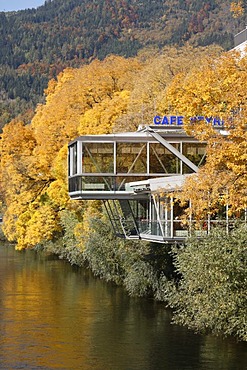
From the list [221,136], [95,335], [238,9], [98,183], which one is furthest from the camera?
[98,183]

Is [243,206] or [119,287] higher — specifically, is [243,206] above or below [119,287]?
above

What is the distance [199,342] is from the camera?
31.4m

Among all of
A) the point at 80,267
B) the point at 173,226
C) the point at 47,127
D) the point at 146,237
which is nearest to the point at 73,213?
the point at 80,267

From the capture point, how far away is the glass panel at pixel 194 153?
137 ft

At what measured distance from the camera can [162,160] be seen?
41.9m

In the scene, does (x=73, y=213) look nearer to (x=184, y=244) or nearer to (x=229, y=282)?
(x=184, y=244)

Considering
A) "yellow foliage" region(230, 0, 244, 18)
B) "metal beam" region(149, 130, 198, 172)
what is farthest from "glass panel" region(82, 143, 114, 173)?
"yellow foliage" region(230, 0, 244, 18)

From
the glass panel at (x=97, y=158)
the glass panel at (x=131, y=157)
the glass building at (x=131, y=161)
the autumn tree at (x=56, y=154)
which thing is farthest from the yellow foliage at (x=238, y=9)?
the autumn tree at (x=56, y=154)

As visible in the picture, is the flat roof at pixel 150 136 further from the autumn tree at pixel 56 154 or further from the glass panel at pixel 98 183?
the autumn tree at pixel 56 154

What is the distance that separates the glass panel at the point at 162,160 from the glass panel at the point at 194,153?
46 centimetres

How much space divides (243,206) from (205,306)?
4.28 m

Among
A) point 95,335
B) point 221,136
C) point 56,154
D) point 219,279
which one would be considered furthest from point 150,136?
point 56,154

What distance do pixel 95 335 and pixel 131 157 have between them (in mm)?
11241

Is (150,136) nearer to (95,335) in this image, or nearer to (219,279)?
(95,335)
